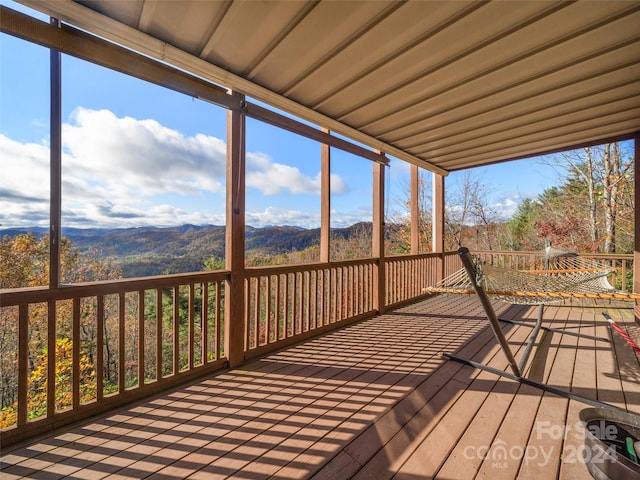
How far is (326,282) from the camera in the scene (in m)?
3.65

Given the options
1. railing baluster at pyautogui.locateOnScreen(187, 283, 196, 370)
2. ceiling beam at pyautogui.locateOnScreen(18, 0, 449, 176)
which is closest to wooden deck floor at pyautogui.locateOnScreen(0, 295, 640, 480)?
railing baluster at pyautogui.locateOnScreen(187, 283, 196, 370)

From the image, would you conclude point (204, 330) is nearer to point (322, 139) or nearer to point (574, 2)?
point (322, 139)

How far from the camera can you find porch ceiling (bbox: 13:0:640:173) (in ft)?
5.56

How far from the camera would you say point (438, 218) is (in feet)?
18.2

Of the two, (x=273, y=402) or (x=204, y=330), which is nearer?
(x=273, y=402)

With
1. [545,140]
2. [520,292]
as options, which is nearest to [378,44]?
[520,292]

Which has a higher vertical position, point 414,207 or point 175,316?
point 414,207

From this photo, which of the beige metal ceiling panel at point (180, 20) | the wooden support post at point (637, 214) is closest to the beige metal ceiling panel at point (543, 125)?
the wooden support post at point (637, 214)

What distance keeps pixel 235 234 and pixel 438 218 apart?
14.1 ft

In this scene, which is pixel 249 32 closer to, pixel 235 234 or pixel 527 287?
pixel 235 234

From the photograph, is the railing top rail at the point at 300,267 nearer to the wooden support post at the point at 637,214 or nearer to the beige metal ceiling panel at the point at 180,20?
the beige metal ceiling panel at the point at 180,20

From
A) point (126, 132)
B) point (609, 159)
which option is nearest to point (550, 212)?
point (609, 159)

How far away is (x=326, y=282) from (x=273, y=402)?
1804mm

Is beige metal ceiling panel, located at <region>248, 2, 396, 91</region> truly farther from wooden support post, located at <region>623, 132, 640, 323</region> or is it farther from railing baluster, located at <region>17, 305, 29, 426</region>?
wooden support post, located at <region>623, 132, 640, 323</region>
